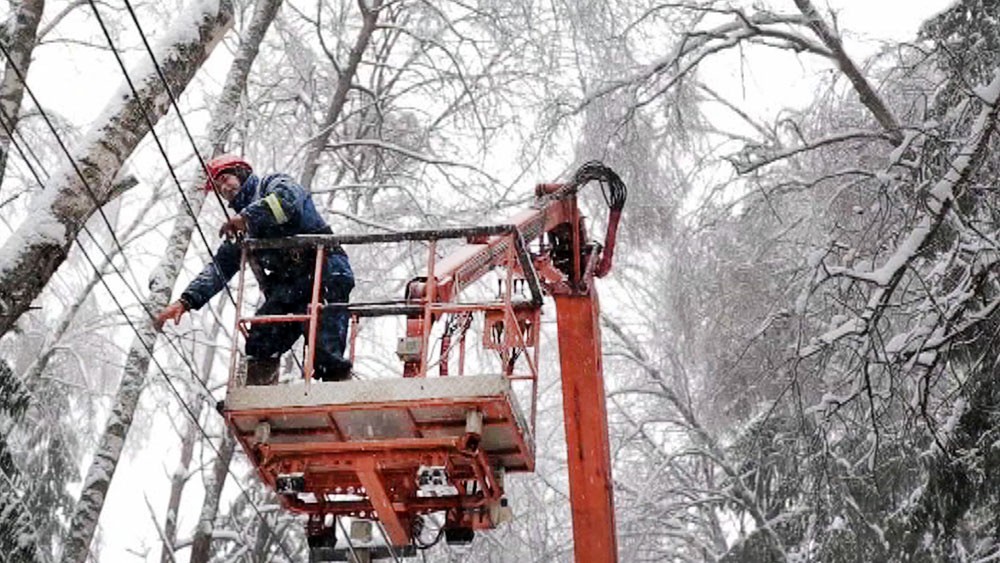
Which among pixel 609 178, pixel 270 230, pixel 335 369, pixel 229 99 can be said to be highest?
pixel 229 99

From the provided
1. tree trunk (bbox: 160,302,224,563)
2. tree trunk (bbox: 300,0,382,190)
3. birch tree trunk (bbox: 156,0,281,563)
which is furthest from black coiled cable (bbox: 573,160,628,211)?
tree trunk (bbox: 160,302,224,563)

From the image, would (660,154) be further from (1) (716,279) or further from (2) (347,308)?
(2) (347,308)

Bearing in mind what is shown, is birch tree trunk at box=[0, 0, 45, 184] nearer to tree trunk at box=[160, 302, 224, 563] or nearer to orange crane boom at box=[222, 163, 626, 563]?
orange crane boom at box=[222, 163, 626, 563]

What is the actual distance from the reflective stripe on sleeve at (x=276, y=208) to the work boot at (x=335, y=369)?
2.55 feet

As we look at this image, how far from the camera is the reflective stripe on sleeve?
6.62 meters

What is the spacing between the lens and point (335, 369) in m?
6.92

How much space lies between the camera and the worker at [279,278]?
22.6 feet

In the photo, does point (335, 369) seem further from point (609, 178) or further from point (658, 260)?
point (658, 260)

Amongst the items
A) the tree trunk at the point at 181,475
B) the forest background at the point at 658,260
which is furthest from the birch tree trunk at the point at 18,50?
the tree trunk at the point at 181,475

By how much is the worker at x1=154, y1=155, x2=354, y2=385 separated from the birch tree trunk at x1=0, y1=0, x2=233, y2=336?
84cm

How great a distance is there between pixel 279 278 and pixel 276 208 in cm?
63

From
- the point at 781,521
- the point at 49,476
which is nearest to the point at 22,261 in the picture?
the point at 49,476

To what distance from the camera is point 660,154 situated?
45.2 feet

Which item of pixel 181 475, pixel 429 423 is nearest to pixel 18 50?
pixel 429 423
